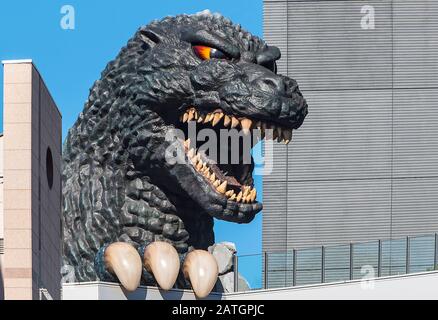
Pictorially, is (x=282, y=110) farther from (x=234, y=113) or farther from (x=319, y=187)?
(x=319, y=187)

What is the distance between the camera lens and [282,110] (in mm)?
36781

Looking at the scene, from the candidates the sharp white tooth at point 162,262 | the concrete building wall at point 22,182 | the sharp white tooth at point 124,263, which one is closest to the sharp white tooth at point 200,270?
the sharp white tooth at point 162,262

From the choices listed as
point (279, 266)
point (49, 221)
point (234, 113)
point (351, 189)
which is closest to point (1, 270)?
point (49, 221)

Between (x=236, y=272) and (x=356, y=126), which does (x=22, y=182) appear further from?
(x=356, y=126)

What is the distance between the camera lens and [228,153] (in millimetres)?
37375

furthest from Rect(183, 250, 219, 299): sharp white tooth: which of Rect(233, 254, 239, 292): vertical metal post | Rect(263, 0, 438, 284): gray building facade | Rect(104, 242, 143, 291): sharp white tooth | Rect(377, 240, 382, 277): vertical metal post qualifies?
Rect(263, 0, 438, 284): gray building facade

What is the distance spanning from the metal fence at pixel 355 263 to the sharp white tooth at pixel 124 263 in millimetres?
10608

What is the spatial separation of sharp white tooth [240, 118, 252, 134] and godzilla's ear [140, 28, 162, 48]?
162 cm

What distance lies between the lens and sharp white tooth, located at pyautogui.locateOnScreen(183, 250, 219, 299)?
37.4 m

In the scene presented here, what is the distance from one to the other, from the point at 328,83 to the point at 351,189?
10.4 ft

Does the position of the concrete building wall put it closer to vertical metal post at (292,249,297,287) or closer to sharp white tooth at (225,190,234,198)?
sharp white tooth at (225,190,234,198)

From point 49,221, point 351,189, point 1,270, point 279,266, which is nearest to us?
point 1,270

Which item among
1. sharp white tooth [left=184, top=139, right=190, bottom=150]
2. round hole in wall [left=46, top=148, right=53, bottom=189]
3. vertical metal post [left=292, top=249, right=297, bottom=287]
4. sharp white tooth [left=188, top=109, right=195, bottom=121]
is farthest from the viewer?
vertical metal post [left=292, top=249, right=297, bottom=287]

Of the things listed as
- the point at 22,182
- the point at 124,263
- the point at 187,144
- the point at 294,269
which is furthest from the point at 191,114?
the point at 294,269
